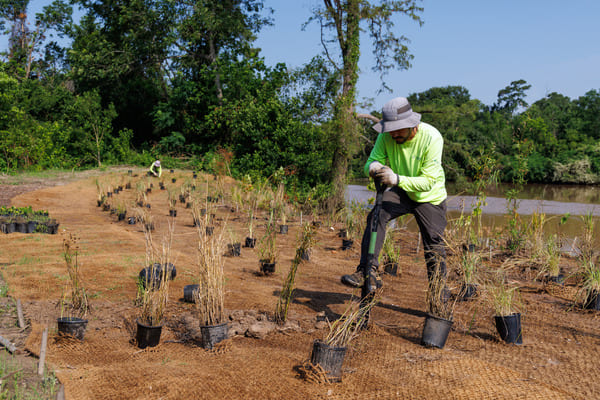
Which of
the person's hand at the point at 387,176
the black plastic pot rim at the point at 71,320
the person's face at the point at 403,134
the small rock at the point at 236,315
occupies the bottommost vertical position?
the small rock at the point at 236,315

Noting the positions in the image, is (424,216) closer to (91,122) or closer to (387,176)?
(387,176)

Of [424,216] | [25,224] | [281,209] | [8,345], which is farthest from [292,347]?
[281,209]

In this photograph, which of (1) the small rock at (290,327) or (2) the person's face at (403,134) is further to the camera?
(2) the person's face at (403,134)

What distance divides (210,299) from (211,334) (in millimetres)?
212

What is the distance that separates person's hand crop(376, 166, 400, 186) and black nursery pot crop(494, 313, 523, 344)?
3.82 feet

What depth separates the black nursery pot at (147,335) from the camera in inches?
114

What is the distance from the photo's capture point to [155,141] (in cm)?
2161

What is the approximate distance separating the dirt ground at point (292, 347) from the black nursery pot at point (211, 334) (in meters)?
0.07

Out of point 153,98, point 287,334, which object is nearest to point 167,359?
point 287,334

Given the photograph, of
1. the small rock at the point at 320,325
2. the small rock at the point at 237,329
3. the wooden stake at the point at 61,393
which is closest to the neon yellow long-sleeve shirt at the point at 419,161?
the small rock at the point at 320,325

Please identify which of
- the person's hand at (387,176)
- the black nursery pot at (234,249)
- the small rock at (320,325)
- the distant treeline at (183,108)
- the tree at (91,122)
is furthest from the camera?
the tree at (91,122)

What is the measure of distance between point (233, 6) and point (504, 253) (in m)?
16.8

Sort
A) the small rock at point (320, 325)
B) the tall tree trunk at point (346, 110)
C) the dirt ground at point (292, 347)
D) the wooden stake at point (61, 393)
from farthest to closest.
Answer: the tall tree trunk at point (346, 110), the small rock at point (320, 325), the dirt ground at point (292, 347), the wooden stake at point (61, 393)

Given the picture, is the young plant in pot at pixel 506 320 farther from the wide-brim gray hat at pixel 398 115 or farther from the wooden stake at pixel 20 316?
the wooden stake at pixel 20 316
